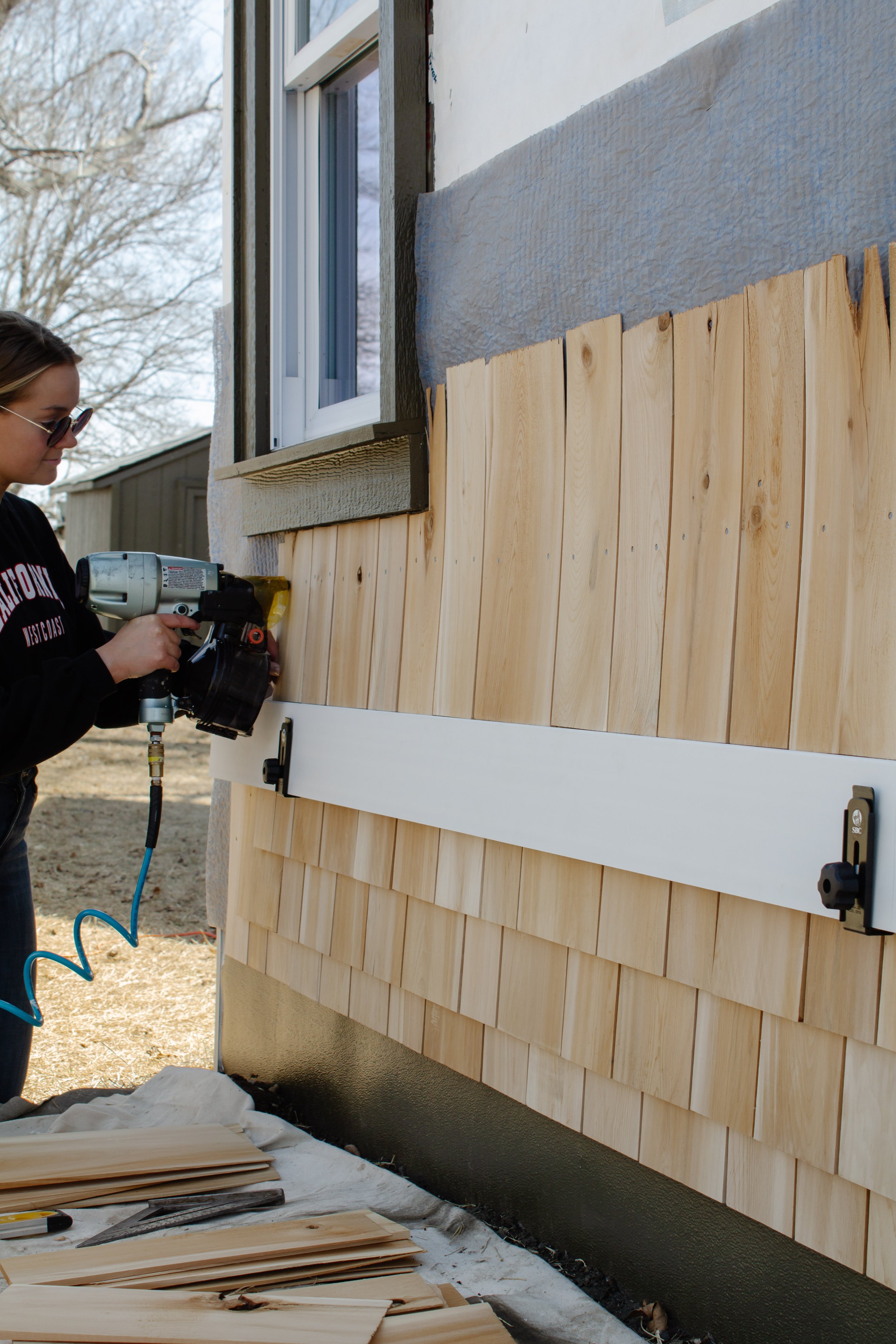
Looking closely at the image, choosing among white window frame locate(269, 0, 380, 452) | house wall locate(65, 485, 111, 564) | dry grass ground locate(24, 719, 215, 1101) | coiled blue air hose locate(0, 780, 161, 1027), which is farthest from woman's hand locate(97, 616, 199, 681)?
house wall locate(65, 485, 111, 564)

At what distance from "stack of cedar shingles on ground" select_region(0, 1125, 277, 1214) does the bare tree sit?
13845 millimetres

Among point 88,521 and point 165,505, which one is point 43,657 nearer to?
point 165,505

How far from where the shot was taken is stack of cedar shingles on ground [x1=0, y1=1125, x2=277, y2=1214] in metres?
2.18

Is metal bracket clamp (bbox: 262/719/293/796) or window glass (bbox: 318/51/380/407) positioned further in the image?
window glass (bbox: 318/51/380/407)

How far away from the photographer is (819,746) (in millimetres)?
1436

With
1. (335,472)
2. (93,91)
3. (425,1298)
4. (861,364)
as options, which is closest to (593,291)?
(861,364)

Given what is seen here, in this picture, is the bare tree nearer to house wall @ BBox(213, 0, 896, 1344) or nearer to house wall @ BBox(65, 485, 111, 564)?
house wall @ BBox(65, 485, 111, 564)

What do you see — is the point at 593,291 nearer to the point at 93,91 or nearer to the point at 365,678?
the point at 365,678

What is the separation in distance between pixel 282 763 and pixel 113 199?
1443 centimetres

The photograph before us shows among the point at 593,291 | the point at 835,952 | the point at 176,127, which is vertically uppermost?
the point at 176,127

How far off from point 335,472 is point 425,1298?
1.76m

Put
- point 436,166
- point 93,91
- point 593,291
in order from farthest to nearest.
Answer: point 93,91
point 436,166
point 593,291

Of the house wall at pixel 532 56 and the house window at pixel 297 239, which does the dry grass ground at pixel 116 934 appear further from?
the house wall at pixel 532 56

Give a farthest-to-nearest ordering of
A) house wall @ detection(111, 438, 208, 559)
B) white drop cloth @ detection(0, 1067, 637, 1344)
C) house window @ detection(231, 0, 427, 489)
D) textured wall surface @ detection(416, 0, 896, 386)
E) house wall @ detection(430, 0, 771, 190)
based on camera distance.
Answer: house wall @ detection(111, 438, 208, 559) < house window @ detection(231, 0, 427, 489) < white drop cloth @ detection(0, 1067, 637, 1344) < house wall @ detection(430, 0, 771, 190) < textured wall surface @ detection(416, 0, 896, 386)
